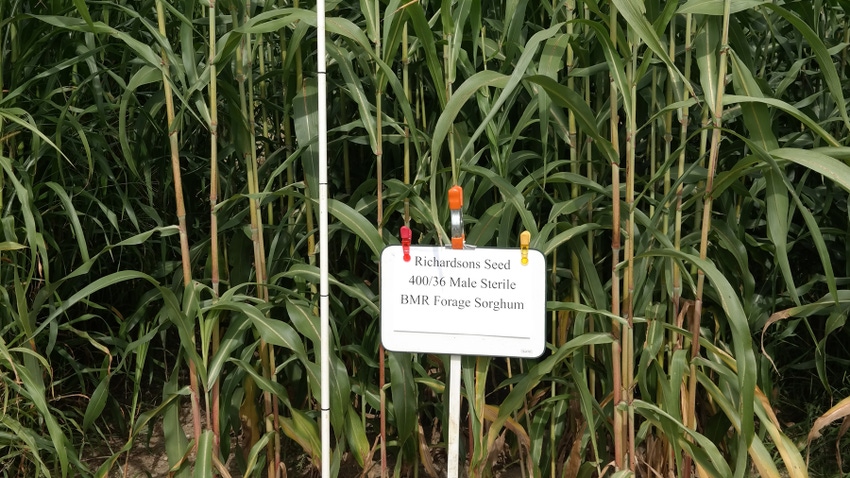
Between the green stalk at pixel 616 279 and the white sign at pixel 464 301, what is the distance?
0.74 ft

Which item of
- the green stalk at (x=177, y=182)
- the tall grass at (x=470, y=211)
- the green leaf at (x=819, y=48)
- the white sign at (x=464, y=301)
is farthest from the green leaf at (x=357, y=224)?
the green leaf at (x=819, y=48)

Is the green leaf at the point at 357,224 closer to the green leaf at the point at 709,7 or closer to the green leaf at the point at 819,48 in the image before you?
the green leaf at the point at 709,7

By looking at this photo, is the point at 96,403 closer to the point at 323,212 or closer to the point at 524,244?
the point at 323,212

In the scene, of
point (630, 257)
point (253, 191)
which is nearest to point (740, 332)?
point (630, 257)

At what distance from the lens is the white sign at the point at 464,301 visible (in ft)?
6.33

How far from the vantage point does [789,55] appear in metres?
2.64

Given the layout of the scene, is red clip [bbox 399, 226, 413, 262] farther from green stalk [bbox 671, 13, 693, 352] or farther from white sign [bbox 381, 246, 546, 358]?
green stalk [bbox 671, 13, 693, 352]

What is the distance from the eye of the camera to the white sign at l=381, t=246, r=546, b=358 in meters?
1.93

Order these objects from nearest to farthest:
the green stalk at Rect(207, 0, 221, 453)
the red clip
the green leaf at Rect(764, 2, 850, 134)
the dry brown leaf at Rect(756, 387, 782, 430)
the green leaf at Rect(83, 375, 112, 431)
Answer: the green leaf at Rect(764, 2, 850, 134) → the red clip → the green stalk at Rect(207, 0, 221, 453) → the dry brown leaf at Rect(756, 387, 782, 430) → the green leaf at Rect(83, 375, 112, 431)

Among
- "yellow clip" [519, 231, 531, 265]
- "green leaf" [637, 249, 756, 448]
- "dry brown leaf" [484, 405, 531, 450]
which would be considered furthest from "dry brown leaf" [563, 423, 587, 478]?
"yellow clip" [519, 231, 531, 265]

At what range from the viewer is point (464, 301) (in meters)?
1.97

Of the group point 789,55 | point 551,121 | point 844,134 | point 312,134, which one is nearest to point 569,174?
point 551,121

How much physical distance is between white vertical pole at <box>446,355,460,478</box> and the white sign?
42mm

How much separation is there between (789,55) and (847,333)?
1064mm
